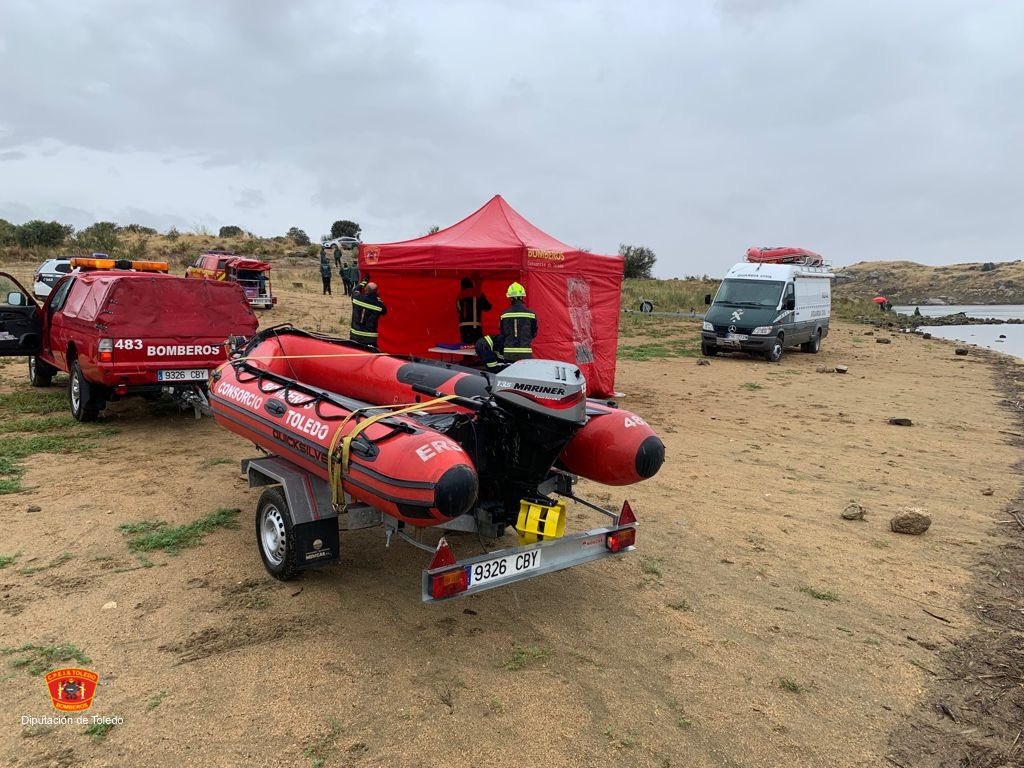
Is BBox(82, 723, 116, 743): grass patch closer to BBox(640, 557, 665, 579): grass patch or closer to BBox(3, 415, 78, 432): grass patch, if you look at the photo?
BBox(640, 557, 665, 579): grass patch

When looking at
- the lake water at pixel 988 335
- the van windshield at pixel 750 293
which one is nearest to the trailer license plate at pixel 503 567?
the van windshield at pixel 750 293

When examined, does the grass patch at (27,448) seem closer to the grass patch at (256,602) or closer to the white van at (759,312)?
the grass patch at (256,602)

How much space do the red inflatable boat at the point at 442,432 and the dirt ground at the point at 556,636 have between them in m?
0.78

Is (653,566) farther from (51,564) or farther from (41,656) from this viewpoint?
(51,564)

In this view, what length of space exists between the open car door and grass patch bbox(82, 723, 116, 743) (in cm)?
757

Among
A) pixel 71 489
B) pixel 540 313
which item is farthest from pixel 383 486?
pixel 540 313

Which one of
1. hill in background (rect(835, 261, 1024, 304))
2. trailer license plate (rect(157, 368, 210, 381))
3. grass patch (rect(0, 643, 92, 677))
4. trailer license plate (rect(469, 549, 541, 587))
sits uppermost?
hill in background (rect(835, 261, 1024, 304))

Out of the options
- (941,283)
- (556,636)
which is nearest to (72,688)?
(556,636)

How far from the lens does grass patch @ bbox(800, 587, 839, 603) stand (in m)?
4.27

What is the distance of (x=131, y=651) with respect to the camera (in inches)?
133

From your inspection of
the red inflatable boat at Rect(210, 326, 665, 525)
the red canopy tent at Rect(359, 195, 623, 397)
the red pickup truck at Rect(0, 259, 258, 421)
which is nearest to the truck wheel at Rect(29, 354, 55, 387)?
the red pickup truck at Rect(0, 259, 258, 421)

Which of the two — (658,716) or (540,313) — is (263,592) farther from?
(540,313)

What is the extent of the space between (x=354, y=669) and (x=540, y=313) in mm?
6358

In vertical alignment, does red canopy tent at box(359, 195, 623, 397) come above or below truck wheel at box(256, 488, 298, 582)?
above
